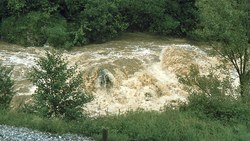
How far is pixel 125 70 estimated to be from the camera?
72.3ft

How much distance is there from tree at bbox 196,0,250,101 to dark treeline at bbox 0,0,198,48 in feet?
39.0

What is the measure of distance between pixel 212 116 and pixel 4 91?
6680 mm

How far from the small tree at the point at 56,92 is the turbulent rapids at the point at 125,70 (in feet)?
13.5

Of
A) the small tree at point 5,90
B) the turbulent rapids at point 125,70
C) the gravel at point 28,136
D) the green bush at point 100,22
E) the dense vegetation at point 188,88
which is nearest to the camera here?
the gravel at point 28,136

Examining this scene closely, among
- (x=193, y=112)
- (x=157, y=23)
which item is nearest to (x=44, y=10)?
(x=157, y=23)

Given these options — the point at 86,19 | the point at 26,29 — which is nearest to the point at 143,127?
the point at 86,19

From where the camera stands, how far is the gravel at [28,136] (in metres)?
11.1

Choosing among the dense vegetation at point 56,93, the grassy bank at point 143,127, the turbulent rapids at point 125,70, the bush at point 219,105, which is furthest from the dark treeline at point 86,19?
the grassy bank at point 143,127

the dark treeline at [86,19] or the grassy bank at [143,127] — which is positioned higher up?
the dark treeline at [86,19]

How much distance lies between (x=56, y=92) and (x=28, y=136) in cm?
260

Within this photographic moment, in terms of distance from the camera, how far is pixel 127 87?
68.4 ft

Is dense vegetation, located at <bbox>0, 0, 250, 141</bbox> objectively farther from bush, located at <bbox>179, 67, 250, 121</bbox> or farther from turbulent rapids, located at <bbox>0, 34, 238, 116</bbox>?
turbulent rapids, located at <bbox>0, 34, 238, 116</bbox>

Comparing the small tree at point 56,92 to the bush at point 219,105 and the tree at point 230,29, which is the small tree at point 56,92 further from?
the tree at point 230,29

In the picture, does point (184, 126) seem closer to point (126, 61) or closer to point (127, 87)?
point (127, 87)
